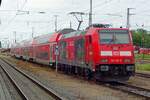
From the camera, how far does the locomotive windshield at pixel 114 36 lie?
895 inches

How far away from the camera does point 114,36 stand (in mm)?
22906

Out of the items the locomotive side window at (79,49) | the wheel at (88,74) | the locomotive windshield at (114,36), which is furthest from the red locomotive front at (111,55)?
the locomotive side window at (79,49)

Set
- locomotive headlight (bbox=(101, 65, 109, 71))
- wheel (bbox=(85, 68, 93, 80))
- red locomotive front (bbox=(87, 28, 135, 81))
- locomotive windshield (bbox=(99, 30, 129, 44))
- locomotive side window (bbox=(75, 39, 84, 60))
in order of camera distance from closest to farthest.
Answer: locomotive headlight (bbox=(101, 65, 109, 71))
red locomotive front (bbox=(87, 28, 135, 81))
locomotive windshield (bbox=(99, 30, 129, 44))
wheel (bbox=(85, 68, 93, 80))
locomotive side window (bbox=(75, 39, 84, 60))

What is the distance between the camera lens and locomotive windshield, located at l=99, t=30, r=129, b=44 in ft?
74.6

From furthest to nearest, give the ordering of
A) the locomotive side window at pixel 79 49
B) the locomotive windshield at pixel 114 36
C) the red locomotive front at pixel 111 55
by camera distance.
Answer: the locomotive side window at pixel 79 49, the locomotive windshield at pixel 114 36, the red locomotive front at pixel 111 55

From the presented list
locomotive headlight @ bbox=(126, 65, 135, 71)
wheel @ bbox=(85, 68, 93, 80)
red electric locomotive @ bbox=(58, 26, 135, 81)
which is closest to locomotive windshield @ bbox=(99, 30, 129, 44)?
red electric locomotive @ bbox=(58, 26, 135, 81)

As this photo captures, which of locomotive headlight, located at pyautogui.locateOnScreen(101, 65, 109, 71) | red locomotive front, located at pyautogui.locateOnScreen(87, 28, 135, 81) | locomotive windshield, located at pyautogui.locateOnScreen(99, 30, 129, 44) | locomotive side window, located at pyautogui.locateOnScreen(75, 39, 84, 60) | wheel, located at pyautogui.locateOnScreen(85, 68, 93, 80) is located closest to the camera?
locomotive headlight, located at pyautogui.locateOnScreen(101, 65, 109, 71)

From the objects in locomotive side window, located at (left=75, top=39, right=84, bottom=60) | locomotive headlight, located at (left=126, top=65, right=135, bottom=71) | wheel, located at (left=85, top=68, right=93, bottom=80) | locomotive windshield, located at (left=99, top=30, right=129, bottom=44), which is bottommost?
wheel, located at (left=85, top=68, right=93, bottom=80)

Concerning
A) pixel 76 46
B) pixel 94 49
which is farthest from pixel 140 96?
pixel 76 46

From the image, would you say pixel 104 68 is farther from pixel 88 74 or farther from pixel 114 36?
pixel 88 74

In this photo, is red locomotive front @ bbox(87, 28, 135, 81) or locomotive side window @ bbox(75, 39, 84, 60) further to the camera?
locomotive side window @ bbox(75, 39, 84, 60)

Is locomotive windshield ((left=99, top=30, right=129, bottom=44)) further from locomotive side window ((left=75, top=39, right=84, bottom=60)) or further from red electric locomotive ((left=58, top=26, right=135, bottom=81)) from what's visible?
locomotive side window ((left=75, top=39, right=84, bottom=60))

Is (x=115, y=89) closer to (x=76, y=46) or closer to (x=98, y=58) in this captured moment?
(x=98, y=58)

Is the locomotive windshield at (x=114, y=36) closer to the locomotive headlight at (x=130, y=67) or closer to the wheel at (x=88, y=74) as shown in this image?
the locomotive headlight at (x=130, y=67)
